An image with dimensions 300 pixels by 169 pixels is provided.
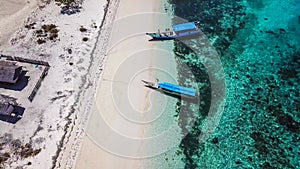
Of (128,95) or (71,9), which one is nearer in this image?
(128,95)

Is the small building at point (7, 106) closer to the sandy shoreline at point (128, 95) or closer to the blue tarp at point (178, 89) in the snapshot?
the sandy shoreline at point (128, 95)

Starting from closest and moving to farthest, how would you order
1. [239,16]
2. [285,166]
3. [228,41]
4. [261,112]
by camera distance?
1. [285,166]
2. [261,112]
3. [228,41]
4. [239,16]

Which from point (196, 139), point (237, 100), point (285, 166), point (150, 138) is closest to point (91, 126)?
point (150, 138)

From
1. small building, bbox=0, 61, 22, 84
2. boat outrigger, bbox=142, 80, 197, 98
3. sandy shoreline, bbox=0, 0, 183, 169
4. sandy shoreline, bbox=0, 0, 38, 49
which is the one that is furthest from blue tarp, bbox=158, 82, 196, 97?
Answer: sandy shoreline, bbox=0, 0, 38, 49

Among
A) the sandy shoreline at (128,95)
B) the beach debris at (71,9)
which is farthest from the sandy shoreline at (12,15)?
the sandy shoreline at (128,95)

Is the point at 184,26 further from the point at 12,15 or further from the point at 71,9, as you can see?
the point at 12,15

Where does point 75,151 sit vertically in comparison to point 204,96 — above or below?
below

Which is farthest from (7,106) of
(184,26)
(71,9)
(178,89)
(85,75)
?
(184,26)

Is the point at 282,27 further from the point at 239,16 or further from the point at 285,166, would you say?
the point at 285,166
